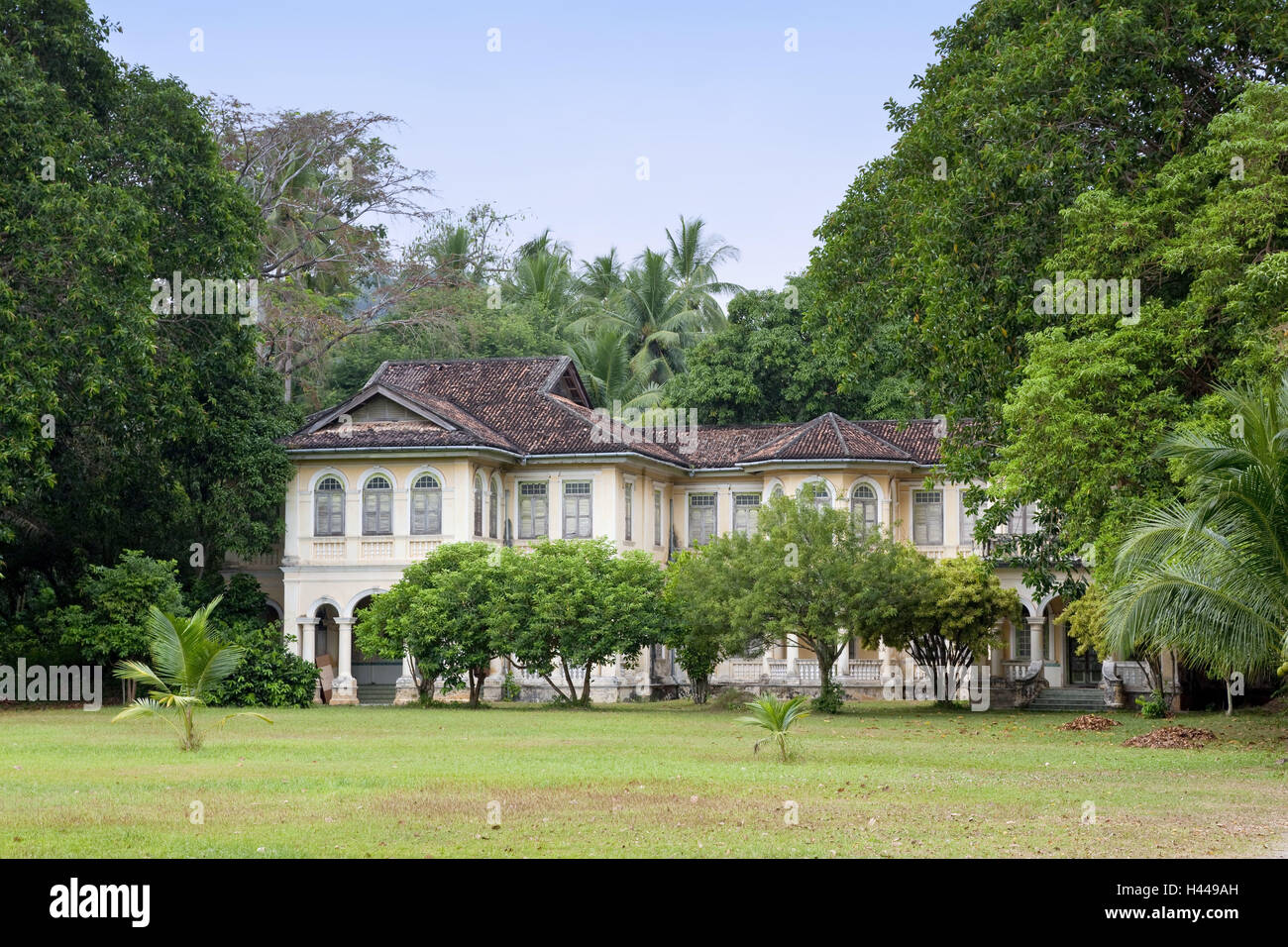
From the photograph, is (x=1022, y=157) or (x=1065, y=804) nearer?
(x=1065, y=804)

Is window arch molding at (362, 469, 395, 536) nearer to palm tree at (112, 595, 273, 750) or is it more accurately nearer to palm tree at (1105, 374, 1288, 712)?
palm tree at (112, 595, 273, 750)

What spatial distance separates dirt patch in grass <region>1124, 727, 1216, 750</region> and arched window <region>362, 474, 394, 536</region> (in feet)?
63.4

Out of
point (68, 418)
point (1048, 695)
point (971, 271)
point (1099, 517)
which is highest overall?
point (971, 271)

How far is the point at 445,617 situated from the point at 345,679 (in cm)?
629

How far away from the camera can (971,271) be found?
25.1 m

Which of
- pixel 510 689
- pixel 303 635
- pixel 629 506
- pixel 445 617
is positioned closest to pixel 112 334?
pixel 445 617

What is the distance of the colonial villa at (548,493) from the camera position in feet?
120

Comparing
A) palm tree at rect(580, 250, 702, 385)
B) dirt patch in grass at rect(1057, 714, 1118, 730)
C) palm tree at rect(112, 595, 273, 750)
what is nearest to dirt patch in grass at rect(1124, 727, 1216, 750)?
dirt patch in grass at rect(1057, 714, 1118, 730)

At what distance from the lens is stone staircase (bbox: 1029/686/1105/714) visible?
1435 inches

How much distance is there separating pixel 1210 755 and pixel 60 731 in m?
16.9
